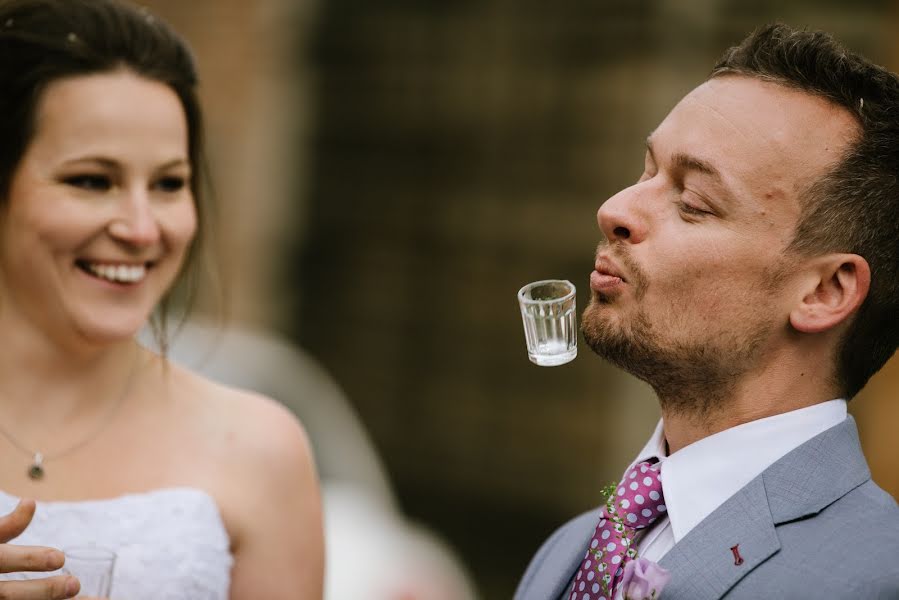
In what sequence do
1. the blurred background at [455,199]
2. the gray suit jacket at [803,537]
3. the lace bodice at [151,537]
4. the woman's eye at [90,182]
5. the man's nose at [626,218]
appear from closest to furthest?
1. the gray suit jacket at [803,537]
2. the man's nose at [626,218]
3. the lace bodice at [151,537]
4. the woman's eye at [90,182]
5. the blurred background at [455,199]

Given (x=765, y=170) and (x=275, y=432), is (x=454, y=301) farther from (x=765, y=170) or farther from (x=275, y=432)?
(x=765, y=170)

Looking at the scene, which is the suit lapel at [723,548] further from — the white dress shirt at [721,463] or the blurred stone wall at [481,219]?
the blurred stone wall at [481,219]

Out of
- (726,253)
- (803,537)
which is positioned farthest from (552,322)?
(803,537)

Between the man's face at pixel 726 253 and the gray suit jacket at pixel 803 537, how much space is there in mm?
238

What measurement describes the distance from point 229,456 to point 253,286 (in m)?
7.79

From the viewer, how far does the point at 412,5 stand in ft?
33.0

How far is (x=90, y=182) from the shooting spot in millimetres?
3150

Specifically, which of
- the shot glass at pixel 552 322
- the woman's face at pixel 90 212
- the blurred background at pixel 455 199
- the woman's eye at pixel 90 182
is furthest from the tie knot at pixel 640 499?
the blurred background at pixel 455 199

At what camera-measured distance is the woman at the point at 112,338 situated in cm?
309

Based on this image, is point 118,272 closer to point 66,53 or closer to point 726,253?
point 66,53

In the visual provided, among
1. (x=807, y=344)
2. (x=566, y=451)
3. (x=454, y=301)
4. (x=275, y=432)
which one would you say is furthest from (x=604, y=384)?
(x=807, y=344)

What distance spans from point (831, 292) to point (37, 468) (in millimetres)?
1941

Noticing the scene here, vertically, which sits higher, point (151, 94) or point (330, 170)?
point (151, 94)

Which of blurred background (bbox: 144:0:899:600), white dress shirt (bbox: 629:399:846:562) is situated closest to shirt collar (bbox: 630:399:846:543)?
white dress shirt (bbox: 629:399:846:562)
